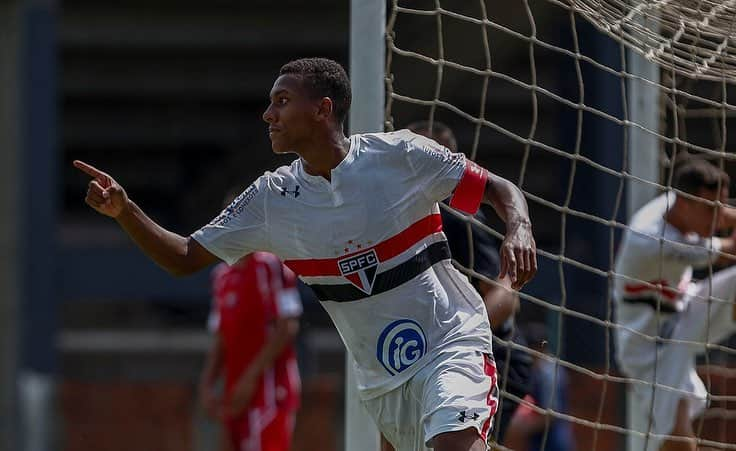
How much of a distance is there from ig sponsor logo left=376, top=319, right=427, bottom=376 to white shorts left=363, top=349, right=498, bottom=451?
57mm

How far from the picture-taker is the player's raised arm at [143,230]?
16.1 ft

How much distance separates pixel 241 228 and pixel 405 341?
2.25ft

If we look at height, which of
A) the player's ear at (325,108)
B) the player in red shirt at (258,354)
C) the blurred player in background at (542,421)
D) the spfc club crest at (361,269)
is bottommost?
the blurred player in background at (542,421)

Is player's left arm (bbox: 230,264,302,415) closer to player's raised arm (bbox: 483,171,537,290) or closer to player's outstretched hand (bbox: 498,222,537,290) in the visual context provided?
player's raised arm (bbox: 483,171,537,290)

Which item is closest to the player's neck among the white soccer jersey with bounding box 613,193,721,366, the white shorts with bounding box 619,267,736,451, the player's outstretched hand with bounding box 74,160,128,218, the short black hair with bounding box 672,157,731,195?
the player's outstretched hand with bounding box 74,160,128,218

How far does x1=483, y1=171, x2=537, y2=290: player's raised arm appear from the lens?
467 cm

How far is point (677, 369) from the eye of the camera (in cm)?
773

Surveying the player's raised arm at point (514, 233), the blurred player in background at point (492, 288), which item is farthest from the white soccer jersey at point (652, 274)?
the player's raised arm at point (514, 233)

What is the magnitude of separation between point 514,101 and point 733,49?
14530 mm

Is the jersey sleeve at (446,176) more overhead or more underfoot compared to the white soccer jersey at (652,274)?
more overhead

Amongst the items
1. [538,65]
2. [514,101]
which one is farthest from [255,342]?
[514,101]

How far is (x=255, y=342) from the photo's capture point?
884 cm

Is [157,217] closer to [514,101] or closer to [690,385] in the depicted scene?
[514,101]

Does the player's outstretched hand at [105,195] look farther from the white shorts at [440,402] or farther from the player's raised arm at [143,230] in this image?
the white shorts at [440,402]
